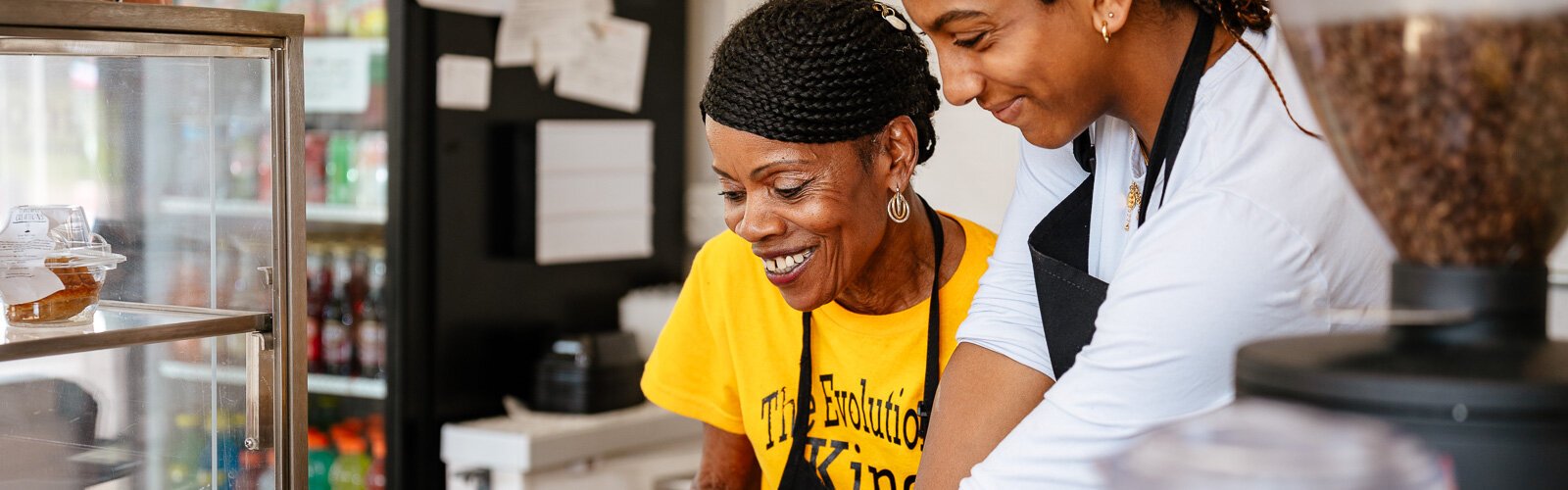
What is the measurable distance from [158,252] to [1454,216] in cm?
135

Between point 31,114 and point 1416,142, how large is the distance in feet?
4.66

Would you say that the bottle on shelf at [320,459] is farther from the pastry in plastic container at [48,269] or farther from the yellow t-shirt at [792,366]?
the pastry in plastic container at [48,269]

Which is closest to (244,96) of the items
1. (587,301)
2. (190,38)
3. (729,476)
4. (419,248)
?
(190,38)

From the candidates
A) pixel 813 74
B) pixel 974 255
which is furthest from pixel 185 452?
pixel 974 255

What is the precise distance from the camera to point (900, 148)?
1.70 m

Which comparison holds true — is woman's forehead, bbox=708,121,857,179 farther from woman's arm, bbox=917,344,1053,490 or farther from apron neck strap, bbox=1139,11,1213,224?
apron neck strap, bbox=1139,11,1213,224

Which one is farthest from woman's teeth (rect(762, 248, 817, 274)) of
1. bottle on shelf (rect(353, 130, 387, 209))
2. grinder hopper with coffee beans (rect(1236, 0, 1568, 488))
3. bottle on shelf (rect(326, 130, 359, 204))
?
bottle on shelf (rect(326, 130, 359, 204))

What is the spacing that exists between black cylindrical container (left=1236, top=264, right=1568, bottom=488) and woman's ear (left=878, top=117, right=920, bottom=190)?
103cm

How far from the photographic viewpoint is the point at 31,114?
1536 millimetres

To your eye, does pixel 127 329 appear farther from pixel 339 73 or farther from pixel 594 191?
pixel 339 73

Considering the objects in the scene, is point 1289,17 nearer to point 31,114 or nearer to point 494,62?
point 31,114

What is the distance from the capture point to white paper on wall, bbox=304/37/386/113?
3541mm

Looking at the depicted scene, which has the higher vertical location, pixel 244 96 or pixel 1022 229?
pixel 244 96

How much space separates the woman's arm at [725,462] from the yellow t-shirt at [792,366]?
0.04 metres
